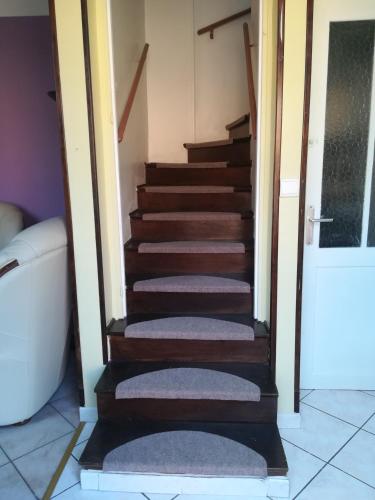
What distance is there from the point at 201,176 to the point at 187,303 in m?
1.22

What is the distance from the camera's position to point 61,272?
6.70 ft

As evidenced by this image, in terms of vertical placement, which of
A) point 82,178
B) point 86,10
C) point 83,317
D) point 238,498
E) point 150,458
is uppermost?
point 86,10

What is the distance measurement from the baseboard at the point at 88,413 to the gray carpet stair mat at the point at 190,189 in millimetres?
1554

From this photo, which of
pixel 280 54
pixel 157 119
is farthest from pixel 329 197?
pixel 157 119

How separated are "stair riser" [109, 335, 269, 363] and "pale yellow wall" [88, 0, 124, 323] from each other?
21 centimetres

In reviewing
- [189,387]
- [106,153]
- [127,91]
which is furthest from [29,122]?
[189,387]

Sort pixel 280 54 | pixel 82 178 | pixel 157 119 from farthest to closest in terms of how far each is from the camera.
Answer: pixel 157 119
pixel 82 178
pixel 280 54

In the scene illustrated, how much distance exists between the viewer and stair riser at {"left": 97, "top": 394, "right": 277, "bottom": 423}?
174 cm

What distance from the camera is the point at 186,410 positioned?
1.76 meters

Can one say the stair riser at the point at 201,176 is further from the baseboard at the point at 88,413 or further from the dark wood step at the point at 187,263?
the baseboard at the point at 88,413

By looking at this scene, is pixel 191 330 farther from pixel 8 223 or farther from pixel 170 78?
pixel 170 78

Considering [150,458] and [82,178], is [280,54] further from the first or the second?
[150,458]

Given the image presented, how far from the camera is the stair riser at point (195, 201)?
272cm

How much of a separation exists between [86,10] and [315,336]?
2.06 meters
